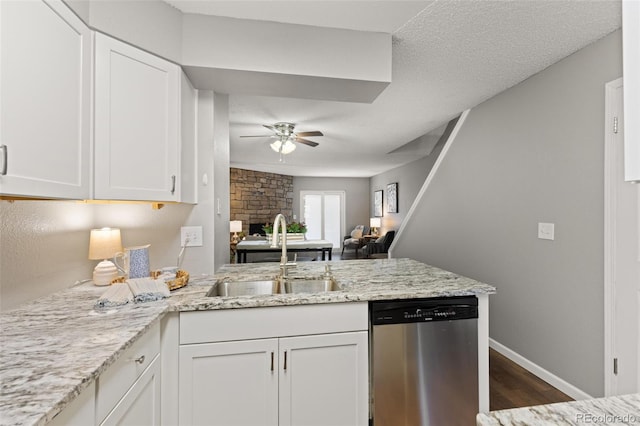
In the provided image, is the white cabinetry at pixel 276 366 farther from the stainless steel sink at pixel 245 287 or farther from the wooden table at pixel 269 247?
the wooden table at pixel 269 247

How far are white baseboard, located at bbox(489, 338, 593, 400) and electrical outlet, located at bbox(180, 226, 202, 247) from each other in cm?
272

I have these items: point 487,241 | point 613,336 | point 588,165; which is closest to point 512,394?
A: point 613,336

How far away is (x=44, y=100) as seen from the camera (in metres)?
1.08

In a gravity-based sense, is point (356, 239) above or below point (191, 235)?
below

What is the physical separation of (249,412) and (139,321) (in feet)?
2.22

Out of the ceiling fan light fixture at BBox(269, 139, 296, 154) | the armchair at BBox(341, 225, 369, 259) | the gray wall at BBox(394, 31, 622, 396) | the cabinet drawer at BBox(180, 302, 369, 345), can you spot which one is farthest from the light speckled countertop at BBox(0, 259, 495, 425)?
the armchair at BBox(341, 225, 369, 259)

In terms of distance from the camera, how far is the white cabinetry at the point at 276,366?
54.2 inches

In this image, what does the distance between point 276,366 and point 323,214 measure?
26.6 feet

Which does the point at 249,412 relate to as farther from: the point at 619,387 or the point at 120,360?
the point at 619,387

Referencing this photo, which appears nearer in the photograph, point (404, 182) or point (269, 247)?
point (269, 247)

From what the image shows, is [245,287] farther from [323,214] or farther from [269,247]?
[323,214]

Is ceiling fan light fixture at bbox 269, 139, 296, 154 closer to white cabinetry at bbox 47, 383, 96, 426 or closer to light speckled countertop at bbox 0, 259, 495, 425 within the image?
light speckled countertop at bbox 0, 259, 495, 425

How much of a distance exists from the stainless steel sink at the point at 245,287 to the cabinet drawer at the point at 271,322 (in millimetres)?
426

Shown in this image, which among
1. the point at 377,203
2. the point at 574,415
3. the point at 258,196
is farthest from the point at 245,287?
the point at 377,203
